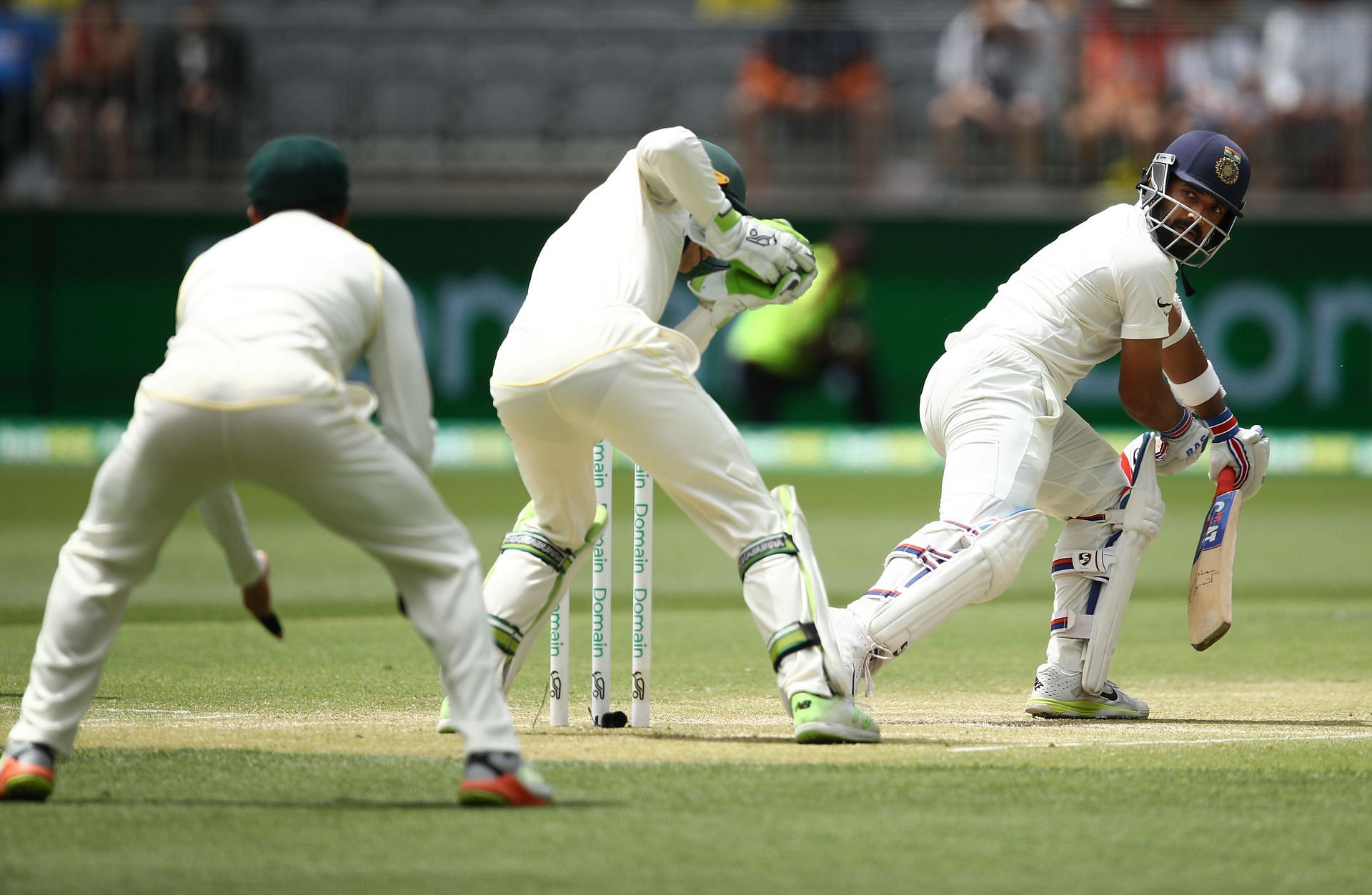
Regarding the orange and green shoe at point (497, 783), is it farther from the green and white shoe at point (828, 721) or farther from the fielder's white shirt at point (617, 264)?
the fielder's white shirt at point (617, 264)

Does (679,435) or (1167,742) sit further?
(1167,742)

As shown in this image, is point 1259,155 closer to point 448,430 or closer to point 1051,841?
point 448,430

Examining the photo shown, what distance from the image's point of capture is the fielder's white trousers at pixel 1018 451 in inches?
220

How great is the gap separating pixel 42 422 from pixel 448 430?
3.65 m

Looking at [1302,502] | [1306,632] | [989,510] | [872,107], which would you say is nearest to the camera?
[989,510]

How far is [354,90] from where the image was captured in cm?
1775

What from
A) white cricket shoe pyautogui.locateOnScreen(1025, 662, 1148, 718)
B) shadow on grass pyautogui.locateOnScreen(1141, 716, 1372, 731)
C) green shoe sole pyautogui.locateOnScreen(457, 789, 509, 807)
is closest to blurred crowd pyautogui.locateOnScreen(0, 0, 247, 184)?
white cricket shoe pyautogui.locateOnScreen(1025, 662, 1148, 718)

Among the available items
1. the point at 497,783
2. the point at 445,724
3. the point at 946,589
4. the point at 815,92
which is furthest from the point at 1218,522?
the point at 815,92

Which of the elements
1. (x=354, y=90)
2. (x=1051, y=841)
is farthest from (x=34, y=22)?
(x=1051, y=841)

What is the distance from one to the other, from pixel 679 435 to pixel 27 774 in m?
1.83

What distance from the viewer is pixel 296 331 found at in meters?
4.06

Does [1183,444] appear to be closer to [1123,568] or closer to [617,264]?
[1123,568]

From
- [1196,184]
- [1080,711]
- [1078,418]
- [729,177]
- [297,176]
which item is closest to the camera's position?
[297,176]

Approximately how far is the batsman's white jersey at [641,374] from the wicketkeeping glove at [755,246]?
0.20 ft
